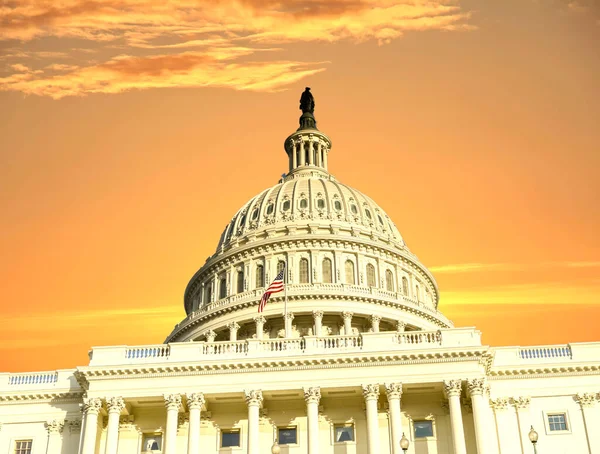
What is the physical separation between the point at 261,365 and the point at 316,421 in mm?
4958

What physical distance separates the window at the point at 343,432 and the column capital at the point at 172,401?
10070 mm

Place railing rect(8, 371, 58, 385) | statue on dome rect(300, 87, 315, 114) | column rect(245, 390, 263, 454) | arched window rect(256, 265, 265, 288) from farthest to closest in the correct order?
statue on dome rect(300, 87, 315, 114) < arched window rect(256, 265, 265, 288) < railing rect(8, 371, 58, 385) < column rect(245, 390, 263, 454)

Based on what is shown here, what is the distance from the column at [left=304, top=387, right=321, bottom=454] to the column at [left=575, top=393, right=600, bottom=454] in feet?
57.3

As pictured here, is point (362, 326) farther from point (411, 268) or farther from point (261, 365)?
point (261, 365)

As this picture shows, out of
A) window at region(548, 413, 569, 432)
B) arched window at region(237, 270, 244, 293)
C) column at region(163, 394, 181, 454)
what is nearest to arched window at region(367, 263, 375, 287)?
arched window at region(237, 270, 244, 293)

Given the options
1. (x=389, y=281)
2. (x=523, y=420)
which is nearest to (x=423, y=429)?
(x=523, y=420)

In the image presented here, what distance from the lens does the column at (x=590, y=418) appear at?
2124 inches

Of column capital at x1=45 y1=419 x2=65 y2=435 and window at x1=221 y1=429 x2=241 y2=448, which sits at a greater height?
column capital at x1=45 y1=419 x2=65 y2=435

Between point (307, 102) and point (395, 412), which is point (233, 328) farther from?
point (307, 102)

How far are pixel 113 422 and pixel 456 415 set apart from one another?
21.1m

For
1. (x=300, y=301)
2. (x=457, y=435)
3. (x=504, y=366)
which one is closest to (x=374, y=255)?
(x=300, y=301)

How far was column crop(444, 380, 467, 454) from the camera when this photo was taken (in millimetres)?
49938

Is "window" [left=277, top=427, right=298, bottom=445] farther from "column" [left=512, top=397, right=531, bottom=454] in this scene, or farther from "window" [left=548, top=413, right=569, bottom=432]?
"window" [left=548, top=413, right=569, bottom=432]

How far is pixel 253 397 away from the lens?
52750mm
